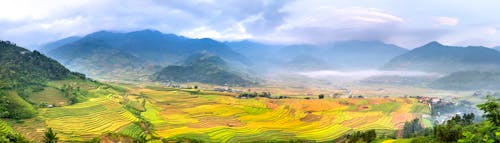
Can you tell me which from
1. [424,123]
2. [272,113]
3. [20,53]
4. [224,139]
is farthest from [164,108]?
[424,123]

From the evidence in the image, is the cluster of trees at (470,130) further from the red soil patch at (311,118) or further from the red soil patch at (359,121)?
the red soil patch at (311,118)

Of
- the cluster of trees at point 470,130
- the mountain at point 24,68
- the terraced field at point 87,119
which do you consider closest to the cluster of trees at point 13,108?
the terraced field at point 87,119

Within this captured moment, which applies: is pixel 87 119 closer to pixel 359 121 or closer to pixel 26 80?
pixel 26 80

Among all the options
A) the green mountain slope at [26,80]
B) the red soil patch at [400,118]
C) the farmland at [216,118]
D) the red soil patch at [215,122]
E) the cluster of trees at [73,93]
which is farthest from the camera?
the cluster of trees at [73,93]

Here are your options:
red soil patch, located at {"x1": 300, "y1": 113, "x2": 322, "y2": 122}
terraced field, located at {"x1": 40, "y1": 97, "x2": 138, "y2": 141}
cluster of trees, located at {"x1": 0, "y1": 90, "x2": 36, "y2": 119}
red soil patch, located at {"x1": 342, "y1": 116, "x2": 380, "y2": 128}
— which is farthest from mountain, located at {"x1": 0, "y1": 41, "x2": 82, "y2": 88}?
red soil patch, located at {"x1": 342, "y1": 116, "x2": 380, "y2": 128}

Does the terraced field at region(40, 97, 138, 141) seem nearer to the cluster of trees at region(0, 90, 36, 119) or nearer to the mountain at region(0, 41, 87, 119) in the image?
the cluster of trees at region(0, 90, 36, 119)

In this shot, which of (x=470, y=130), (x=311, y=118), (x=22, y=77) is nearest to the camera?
(x=470, y=130)

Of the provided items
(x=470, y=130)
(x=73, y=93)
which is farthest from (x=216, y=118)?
(x=470, y=130)
